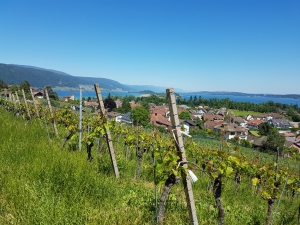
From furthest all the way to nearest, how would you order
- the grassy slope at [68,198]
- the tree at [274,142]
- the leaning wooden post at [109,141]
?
the tree at [274,142] → the leaning wooden post at [109,141] → the grassy slope at [68,198]

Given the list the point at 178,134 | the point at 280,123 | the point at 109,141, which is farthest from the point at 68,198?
the point at 280,123

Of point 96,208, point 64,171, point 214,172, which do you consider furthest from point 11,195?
point 214,172

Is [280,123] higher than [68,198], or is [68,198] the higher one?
[68,198]

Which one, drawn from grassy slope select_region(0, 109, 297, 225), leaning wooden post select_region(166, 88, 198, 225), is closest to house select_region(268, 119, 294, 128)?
grassy slope select_region(0, 109, 297, 225)

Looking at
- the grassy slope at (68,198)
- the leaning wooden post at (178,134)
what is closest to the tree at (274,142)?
the grassy slope at (68,198)

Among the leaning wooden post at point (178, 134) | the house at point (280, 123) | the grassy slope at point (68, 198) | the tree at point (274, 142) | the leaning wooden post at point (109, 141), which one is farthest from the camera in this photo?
the house at point (280, 123)

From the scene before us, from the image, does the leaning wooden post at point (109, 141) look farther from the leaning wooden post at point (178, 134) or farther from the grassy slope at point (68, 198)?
the leaning wooden post at point (178, 134)

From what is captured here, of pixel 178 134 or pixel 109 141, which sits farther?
pixel 109 141

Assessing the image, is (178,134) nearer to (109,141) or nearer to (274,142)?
(109,141)

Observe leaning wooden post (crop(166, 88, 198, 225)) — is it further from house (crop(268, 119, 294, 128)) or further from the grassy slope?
house (crop(268, 119, 294, 128))

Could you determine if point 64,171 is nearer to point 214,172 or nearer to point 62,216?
point 62,216

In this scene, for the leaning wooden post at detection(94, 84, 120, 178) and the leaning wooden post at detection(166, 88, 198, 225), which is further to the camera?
the leaning wooden post at detection(94, 84, 120, 178)

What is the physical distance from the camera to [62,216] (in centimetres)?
270

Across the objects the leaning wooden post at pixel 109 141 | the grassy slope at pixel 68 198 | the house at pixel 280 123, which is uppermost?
the leaning wooden post at pixel 109 141
